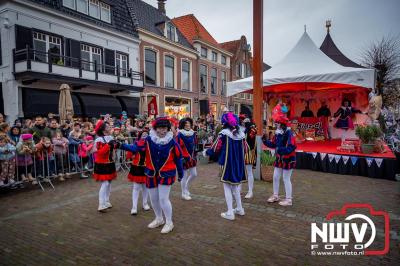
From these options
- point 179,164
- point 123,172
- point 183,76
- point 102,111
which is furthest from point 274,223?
point 183,76

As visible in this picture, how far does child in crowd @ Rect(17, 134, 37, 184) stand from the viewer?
6.74 m

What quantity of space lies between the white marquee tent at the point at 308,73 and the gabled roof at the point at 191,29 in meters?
16.0

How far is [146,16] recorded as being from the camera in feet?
70.4

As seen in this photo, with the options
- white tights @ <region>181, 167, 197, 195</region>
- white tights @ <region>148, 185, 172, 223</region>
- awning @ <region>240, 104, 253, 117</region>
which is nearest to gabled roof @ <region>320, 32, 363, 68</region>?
white tights @ <region>181, 167, 197, 195</region>

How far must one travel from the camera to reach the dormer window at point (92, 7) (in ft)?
50.5

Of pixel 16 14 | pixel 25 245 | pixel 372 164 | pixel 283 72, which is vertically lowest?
pixel 25 245

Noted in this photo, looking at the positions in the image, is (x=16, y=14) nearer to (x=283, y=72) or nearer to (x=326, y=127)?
(x=283, y=72)

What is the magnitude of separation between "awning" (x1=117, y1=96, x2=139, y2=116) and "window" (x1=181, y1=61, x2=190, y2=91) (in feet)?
20.6

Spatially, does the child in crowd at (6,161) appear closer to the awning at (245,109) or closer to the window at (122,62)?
the window at (122,62)

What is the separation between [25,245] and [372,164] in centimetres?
864

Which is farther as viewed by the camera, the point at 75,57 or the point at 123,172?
the point at 75,57

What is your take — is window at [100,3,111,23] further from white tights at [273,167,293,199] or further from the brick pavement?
white tights at [273,167,293,199]

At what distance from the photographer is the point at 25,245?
3.80 metres

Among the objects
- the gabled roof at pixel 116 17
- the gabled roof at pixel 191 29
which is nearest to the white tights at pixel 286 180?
the gabled roof at pixel 116 17
